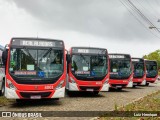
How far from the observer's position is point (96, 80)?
59.1ft

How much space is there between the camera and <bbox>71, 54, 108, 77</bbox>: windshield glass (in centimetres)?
1789

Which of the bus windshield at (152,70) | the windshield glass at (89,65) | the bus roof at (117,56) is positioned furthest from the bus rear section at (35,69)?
the bus windshield at (152,70)

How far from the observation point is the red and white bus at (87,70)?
58.2 feet

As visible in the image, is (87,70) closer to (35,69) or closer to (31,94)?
(35,69)

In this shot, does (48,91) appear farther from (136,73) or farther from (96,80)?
(136,73)

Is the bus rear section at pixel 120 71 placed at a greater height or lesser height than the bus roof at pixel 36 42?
lesser

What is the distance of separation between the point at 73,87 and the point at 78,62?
147cm

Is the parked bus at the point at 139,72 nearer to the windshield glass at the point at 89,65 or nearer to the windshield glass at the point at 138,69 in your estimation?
the windshield glass at the point at 138,69

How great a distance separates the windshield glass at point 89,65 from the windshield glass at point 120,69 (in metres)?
4.96

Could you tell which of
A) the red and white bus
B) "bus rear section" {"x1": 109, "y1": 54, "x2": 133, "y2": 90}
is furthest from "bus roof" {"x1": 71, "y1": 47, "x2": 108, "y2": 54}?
"bus rear section" {"x1": 109, "y1": 54, "x2": 133, "y2": 90}

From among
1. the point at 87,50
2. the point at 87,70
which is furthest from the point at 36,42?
the point at 87,50

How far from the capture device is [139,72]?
29078mm

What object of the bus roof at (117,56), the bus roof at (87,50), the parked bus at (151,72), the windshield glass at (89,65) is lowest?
the parked bus at (151,72)

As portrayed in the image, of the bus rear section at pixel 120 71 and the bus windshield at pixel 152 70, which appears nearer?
the bus rear section at pixel 120 71
